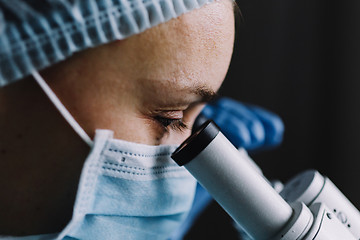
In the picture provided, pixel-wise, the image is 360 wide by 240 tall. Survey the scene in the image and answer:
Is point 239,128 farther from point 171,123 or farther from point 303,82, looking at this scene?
point 303,82

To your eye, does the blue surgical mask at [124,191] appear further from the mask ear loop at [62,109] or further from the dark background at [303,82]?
the dark background at [303,82]

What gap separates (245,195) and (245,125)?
0.67m

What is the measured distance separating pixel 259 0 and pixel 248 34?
0.16 meters

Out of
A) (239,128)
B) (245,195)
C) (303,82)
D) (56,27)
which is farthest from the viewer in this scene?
(303,82)

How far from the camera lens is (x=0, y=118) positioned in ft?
2.06

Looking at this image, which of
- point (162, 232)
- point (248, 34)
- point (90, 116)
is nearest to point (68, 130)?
point (90, 116)

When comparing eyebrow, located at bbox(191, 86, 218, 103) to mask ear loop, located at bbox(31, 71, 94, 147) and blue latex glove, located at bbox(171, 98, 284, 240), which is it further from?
blue latex glove, located at bbox(171, 98, 284, 240)

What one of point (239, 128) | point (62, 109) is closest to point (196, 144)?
point (62, 109)

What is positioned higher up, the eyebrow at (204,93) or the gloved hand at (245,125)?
the eyebrow at (204,93)

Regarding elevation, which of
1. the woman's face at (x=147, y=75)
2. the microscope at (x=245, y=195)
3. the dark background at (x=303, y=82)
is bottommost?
the dark background at (x=303, y=82)

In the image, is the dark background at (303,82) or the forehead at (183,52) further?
the dark background at (303,82)

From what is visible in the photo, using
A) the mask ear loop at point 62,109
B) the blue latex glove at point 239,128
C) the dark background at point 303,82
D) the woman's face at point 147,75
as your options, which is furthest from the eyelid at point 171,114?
the dark background at point 303,82

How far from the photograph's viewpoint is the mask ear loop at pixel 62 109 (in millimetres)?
602

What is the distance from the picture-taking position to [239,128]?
1290 mm
